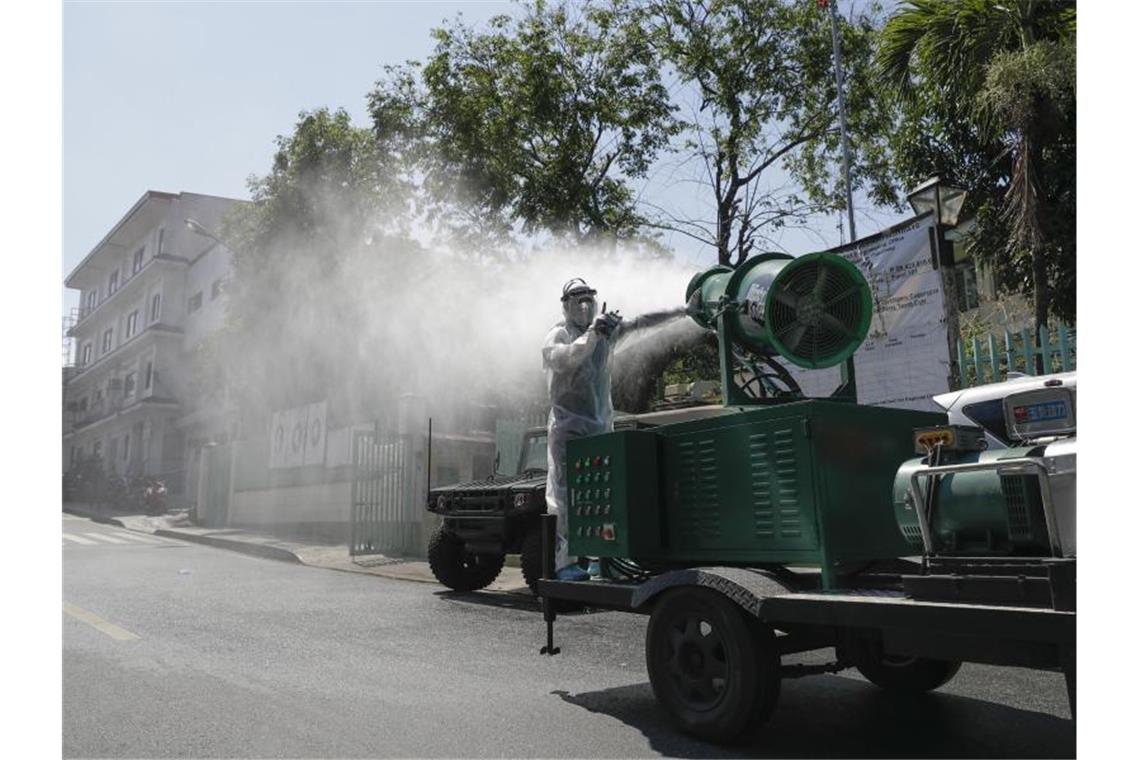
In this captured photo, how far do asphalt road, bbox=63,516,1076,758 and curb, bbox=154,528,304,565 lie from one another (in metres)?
6.91

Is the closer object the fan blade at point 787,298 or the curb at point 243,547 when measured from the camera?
the fan blade at point 787,298

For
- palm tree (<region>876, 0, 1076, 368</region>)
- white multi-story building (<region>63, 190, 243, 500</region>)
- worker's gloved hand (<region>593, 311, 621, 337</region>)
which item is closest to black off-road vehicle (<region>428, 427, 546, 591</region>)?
worker's gloved hand (<region>593, 311, 621, 337</region>)

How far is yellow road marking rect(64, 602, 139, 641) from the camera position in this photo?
6492mm

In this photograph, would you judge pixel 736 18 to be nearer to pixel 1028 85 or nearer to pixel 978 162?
pixel 978 162

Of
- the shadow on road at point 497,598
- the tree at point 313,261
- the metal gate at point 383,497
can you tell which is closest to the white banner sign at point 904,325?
the shadow on road at point 497,598

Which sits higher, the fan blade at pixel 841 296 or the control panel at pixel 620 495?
the fan blade at pixel 841 296

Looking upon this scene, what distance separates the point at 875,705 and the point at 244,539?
1554 centimetres

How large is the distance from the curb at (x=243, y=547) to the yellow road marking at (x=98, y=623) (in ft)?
19.7

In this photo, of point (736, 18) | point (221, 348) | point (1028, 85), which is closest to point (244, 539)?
point (221, 348)

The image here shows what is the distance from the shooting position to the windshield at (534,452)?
33.4 feet

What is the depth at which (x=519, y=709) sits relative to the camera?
4.42 m

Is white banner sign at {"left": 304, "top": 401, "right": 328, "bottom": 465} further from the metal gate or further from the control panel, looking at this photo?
the control panel

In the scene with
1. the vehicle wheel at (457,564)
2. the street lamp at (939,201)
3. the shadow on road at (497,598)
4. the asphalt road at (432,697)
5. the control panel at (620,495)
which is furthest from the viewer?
the vehicle wheel at (457,564)

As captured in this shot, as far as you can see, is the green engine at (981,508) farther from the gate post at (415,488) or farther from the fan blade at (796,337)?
the gate post at (415,488)
